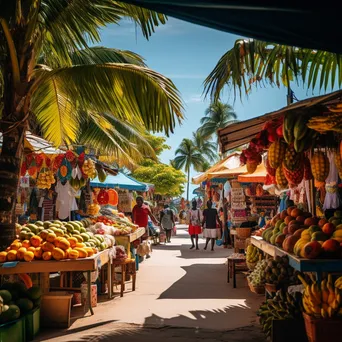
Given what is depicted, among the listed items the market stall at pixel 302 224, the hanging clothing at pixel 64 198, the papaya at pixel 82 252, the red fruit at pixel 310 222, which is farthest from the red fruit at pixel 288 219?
the hanging clothing at pixel 64 198

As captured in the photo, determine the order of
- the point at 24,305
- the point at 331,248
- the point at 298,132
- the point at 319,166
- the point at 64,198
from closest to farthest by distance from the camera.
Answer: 1. the point at 331,248
2. the point at 298,132
3. the point at 319,166
4. the point at 24,305
5. the point at 64,198

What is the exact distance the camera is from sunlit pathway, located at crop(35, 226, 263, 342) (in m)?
5.82

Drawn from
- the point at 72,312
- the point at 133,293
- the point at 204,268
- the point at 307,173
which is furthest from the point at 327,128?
the point at 204,268

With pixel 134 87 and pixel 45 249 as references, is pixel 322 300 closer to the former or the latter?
pixel 134 87

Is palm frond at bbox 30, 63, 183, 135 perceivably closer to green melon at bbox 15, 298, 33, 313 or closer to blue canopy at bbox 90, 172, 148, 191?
green melon at bbox 15, 298, 33, 313

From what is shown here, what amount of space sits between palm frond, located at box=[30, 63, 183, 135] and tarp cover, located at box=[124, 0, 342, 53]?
142 inches

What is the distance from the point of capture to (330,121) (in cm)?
446

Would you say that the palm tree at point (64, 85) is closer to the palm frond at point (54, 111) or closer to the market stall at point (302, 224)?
the palm frond at point (54, 111)

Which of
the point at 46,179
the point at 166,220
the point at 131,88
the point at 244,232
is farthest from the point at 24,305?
the point at 166,220

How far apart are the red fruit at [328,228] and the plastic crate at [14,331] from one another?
362cm

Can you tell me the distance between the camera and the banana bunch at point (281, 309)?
5.13 meters

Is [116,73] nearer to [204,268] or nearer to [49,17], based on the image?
[49,17]

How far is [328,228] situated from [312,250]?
61 cm

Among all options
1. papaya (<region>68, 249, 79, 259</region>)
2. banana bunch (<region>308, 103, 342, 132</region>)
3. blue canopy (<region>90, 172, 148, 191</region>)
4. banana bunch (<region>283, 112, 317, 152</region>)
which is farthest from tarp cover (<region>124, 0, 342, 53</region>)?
blue canopy (<region>90, 172, 148, 191</region>)
